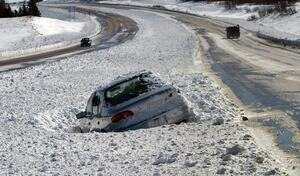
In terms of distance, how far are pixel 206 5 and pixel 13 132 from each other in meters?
78.4

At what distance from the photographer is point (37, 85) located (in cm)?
2225

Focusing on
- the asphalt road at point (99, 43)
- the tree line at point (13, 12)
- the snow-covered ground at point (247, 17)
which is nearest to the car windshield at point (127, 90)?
the asphalt road at point (99, 43)

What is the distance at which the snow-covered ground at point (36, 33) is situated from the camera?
162 ft

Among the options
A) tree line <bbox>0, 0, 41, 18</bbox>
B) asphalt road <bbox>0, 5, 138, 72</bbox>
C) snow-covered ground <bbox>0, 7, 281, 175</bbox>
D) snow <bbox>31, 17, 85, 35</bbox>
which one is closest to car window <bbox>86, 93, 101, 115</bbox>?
snow-covered ground <bbox>0, 7, 281, 175</bbox>

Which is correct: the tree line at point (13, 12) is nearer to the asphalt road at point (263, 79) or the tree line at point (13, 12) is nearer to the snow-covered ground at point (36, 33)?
the snow-covered ground at point (36, 33)

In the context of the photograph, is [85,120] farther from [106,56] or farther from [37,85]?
[106,56]

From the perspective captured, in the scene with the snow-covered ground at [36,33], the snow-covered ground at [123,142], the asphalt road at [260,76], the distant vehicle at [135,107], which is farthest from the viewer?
the snow-covered ground at [36,33]

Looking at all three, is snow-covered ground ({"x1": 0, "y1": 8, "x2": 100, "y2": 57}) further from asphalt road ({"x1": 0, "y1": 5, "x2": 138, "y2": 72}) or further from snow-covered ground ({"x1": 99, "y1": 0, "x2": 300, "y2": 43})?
snow-covered ground ({"x1": 99, "y1": 0, "x2": 300, "y2": 43})

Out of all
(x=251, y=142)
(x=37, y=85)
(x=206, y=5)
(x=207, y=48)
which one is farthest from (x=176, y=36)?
(x=206, y=5)

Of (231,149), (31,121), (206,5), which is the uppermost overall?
(231,149)

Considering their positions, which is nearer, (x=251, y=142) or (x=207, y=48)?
(x=251, y=142)

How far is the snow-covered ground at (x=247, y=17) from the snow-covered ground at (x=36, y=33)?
14624 mm

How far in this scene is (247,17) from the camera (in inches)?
2596

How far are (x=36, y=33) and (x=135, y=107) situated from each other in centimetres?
4591
